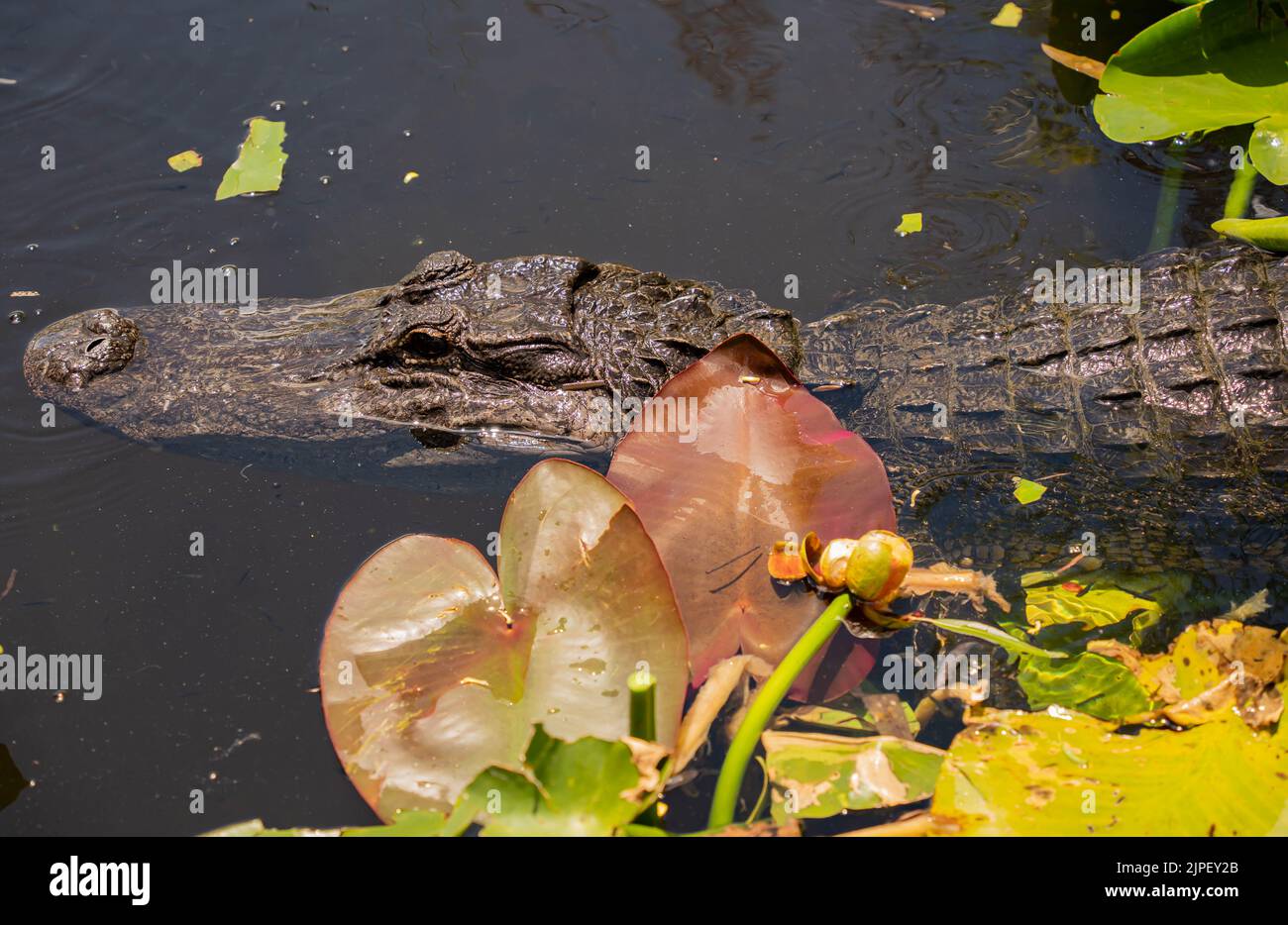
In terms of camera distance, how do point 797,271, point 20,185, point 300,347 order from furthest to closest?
point 20,185, point 797,271, point 300,347

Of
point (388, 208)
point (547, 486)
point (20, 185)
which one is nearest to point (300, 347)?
point (388, 208)

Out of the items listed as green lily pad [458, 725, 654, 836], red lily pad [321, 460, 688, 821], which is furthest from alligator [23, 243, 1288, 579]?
green lily pad [458, 725, 654, 836]

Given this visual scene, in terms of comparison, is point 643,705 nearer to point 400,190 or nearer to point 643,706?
point 643,706

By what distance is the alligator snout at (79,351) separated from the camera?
11.7ft

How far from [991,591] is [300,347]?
2.64 m

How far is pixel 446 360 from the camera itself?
3.44m

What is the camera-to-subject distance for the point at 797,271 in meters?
4.32

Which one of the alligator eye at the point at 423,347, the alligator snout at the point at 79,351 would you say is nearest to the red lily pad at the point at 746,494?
the alligator eye at the point at 423,347

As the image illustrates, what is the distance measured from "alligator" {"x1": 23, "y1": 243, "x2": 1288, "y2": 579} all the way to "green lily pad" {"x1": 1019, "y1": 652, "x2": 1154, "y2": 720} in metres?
0.65

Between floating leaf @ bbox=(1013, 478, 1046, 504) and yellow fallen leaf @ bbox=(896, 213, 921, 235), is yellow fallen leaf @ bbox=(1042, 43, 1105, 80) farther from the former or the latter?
floating leaf @ bbox=(1013, 478, 1046, 504)

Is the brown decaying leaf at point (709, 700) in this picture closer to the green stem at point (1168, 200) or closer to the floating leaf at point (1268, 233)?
the floating leaf at point (1268, 233)

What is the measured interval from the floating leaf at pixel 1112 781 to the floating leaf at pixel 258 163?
12.9 ft

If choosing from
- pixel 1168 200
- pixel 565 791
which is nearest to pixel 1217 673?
pixel 565 791
